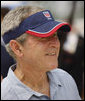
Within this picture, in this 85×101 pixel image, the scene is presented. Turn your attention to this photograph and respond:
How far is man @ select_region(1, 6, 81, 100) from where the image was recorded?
1.78 meters

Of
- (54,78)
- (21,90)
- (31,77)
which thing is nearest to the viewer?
(21,90)

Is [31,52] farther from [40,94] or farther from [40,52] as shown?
[40,94]

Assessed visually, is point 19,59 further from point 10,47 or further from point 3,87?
point 3,87

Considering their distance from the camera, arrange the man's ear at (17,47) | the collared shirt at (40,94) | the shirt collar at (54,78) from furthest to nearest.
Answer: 1. the shirt collar at (54,78)
2. the man's ear at (17,47)
3. the collared shirt at (40,94)

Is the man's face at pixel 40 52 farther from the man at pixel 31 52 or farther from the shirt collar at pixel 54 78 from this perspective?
the shirt collar at pixel 54 78

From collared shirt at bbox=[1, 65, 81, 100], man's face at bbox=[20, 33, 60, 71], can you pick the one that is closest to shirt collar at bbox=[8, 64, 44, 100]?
collared shirt at bbox=[1, 65, 81, 100]

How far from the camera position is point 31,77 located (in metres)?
1.89

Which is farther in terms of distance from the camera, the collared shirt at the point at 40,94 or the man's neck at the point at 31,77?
the man's neck at the point at 31,77

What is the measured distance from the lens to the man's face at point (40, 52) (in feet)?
5.89

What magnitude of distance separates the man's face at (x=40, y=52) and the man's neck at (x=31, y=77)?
6 cm

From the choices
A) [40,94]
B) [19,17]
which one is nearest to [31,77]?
[40,94]

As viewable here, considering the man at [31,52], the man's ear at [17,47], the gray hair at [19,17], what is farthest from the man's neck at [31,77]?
the gray hair at [19,17]

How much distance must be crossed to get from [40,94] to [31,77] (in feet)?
0.52

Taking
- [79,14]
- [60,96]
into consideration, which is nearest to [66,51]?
[60,96]
